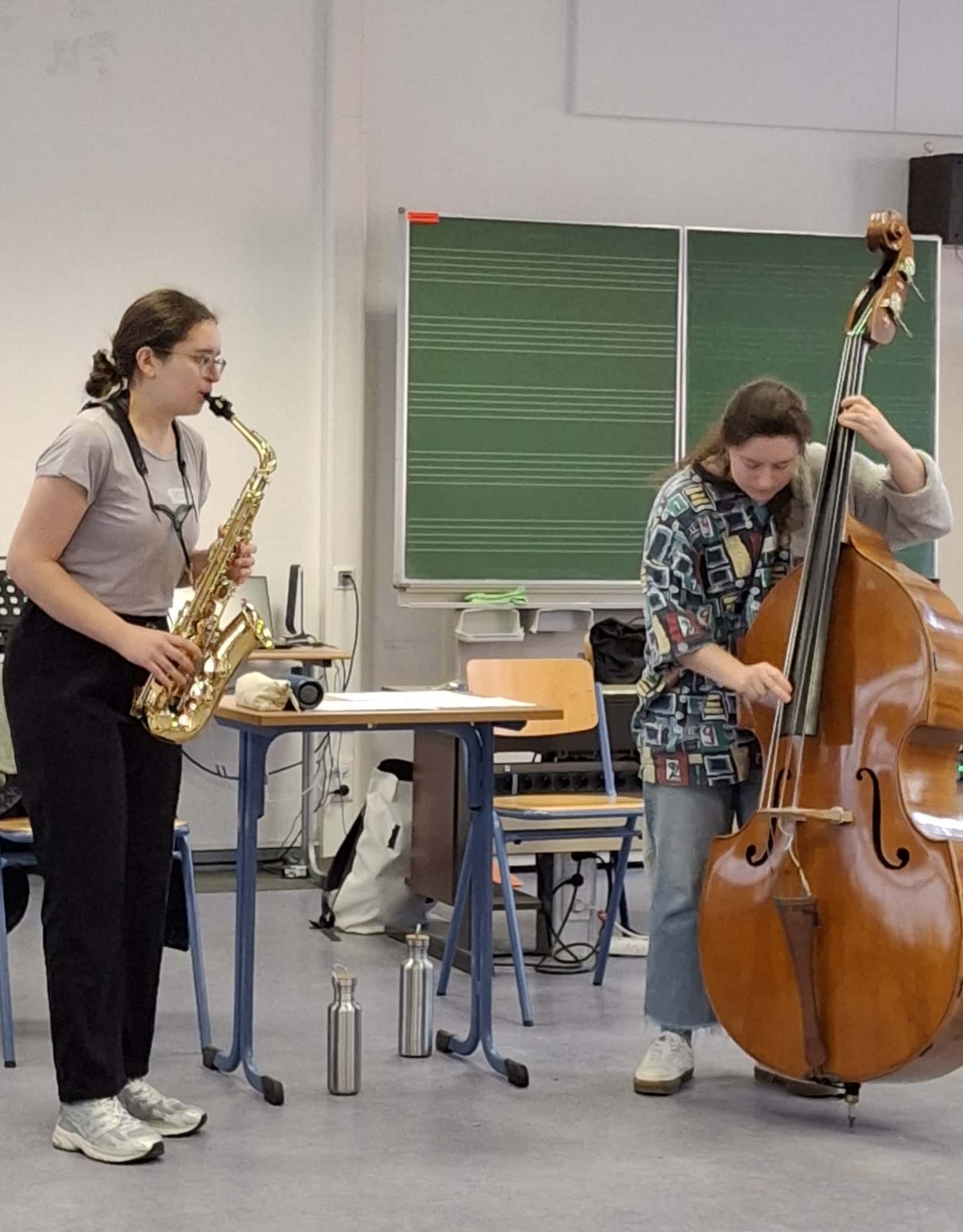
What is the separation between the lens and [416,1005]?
12.0 feet

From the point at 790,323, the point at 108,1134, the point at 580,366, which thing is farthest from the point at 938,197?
the point at 108,1134

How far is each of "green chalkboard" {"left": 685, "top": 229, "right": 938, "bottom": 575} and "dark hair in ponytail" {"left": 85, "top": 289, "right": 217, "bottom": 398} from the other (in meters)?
3.49

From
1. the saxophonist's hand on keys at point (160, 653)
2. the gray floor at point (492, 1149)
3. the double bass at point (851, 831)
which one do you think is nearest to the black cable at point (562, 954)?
the gray floor at point (492, 1149)

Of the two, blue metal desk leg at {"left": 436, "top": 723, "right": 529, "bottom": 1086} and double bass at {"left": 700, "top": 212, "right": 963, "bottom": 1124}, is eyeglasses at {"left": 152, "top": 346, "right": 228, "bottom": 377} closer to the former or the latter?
blue metal desk leg at {"left": 436, "top": 723, "right": 529, "bottom": 1086}

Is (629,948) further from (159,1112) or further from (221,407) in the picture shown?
(221,407)

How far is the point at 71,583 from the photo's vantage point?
112 inches

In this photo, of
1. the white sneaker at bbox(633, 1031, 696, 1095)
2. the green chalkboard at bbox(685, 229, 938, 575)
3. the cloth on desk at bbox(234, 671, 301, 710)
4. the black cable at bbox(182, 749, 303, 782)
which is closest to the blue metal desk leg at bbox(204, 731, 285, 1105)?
the cloth on desk at bbox(234, 671, 301, 710)

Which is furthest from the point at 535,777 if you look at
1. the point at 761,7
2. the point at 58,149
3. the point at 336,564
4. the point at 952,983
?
the point at 761,7

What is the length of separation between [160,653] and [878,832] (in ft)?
3.91

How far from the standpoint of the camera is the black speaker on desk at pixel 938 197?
21.3ft

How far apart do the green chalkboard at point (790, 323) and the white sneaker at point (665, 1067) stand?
3184 mm

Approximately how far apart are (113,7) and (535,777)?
2.94 meters

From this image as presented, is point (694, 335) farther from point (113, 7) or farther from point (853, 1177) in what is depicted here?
point (853, 1177)

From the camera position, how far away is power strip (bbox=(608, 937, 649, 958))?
4777mm
